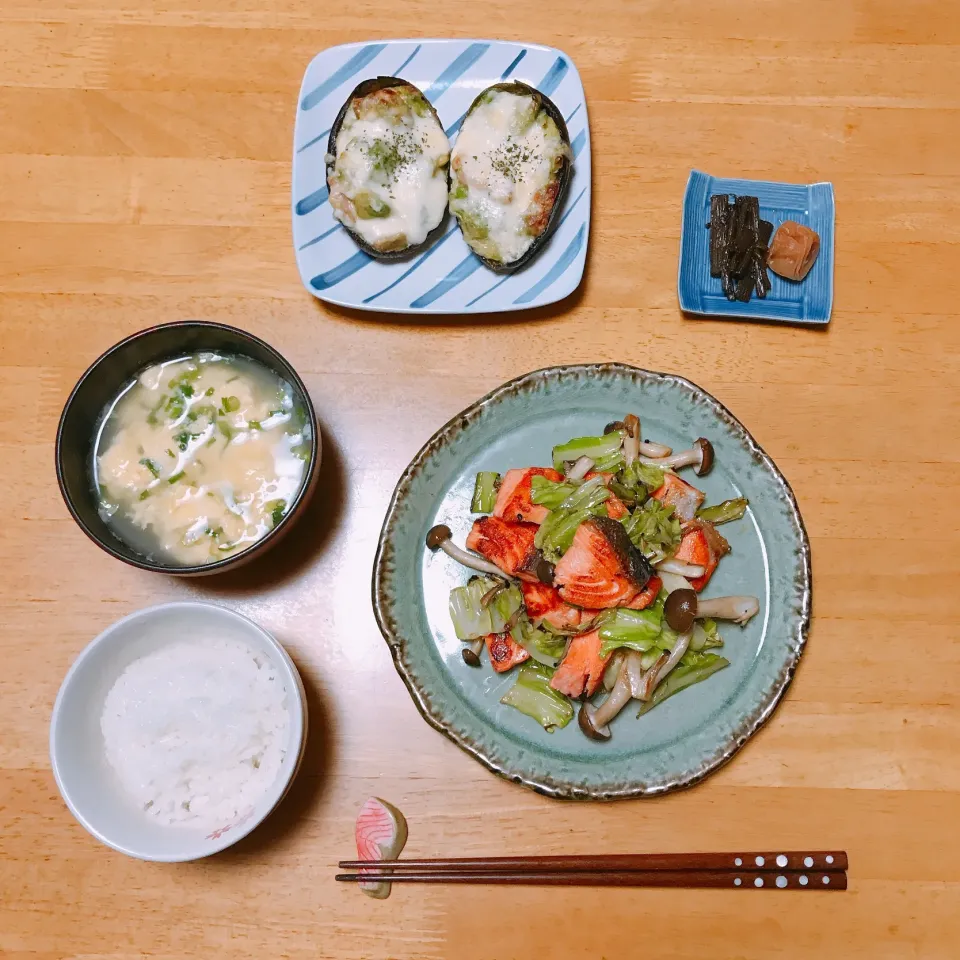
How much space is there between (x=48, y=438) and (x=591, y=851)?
6.13 feet

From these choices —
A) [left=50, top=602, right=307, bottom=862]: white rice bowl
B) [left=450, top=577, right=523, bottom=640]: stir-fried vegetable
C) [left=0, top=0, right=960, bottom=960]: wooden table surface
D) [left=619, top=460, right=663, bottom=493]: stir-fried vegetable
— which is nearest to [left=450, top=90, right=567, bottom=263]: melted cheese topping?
[left=0, top=0, right=960, bottom=960]: wooden table surface

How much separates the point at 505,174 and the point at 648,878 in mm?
1882

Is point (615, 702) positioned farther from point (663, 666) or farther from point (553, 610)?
point (553, 610)

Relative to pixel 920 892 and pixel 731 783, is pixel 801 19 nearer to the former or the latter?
pixel 731 783

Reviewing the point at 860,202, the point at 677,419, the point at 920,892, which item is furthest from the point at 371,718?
the point at 860,202

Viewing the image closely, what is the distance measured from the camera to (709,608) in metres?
2.02

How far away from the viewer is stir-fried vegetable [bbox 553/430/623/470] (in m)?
2.09

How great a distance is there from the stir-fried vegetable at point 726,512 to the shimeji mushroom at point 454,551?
0.56 metres

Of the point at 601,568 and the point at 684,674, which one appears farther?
the point at 684,674

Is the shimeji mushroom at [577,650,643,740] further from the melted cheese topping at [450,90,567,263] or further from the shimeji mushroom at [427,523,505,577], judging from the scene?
the melted cheese topping at [450,90,567,263]

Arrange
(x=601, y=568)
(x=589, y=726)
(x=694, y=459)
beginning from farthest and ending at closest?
(x=694, y=459), (x=589, y=726), (x=601, y=568)

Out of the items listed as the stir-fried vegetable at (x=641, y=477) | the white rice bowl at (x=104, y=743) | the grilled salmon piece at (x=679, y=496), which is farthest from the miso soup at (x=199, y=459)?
the grilled salmon piece at (x=679, y=496)

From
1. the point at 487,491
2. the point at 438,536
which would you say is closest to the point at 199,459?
the point at 438,536

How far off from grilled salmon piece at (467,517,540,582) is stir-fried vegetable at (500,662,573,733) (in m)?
0.26
